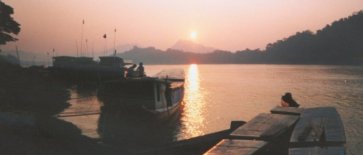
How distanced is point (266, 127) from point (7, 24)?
6079 cm

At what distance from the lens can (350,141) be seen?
31906 millimetres

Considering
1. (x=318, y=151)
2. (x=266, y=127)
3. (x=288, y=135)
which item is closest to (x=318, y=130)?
(x=266, y=127)

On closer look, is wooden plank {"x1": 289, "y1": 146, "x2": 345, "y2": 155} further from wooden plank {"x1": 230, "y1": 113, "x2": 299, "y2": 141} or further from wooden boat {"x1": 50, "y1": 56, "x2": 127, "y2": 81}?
wooden boat {"x1": 50, "y1": 56, "x2": 127, "y2": 81}

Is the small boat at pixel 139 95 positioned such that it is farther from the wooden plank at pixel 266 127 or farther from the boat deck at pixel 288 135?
the wooden plank at pixel 266 127

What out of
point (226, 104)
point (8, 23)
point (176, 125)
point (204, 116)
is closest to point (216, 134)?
point (176, 125)

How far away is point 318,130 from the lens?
7930 mm

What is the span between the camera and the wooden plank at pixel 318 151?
20.8 ft

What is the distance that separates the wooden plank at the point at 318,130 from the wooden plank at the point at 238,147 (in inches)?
23.9

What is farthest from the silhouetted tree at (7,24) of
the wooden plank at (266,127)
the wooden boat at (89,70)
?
the wooden plank at (266,127)

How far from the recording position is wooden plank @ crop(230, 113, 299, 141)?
25.7 ft

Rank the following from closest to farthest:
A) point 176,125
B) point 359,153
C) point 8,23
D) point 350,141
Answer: point 359,153
point 350,141
point 176,125
point 8,23

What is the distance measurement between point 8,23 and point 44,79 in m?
10.9

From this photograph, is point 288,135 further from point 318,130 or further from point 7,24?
point 7,24

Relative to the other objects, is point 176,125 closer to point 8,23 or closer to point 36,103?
point 36,103
